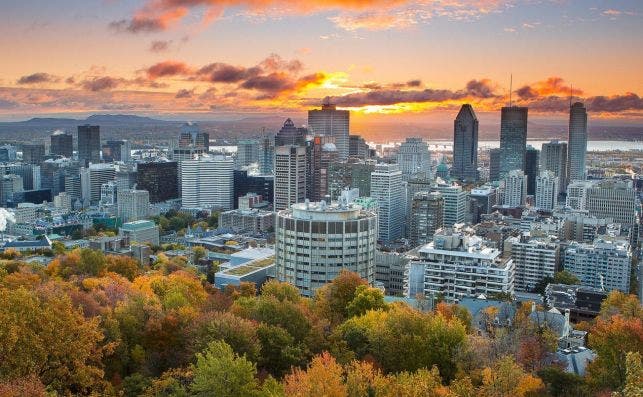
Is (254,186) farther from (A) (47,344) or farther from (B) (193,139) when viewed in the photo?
(A) (47,344)

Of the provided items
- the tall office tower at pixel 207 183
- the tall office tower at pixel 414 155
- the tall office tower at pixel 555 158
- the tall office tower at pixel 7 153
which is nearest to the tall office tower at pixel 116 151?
the tall office tower at pixel 7 153

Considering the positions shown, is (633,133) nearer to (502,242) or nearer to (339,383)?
(502,242)

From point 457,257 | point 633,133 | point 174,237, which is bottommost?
point 174,237

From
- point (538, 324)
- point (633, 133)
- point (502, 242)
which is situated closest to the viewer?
point (538, 324)

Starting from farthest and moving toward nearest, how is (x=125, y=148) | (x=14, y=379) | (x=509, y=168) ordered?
(x=125, y=148) < (x=509, y=168) < (x=14, y=379)

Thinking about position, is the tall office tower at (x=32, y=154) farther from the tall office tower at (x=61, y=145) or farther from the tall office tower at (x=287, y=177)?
the tall office tower at (x=287, y=177)

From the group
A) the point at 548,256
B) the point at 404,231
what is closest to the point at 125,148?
the point at 404,231

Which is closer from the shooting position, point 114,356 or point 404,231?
point 114,356

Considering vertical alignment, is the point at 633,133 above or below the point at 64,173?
above
